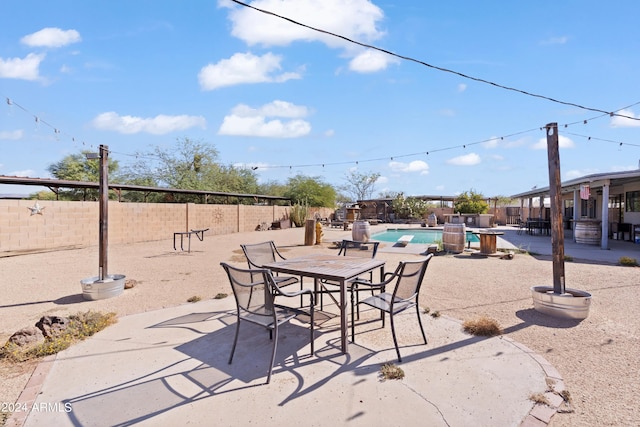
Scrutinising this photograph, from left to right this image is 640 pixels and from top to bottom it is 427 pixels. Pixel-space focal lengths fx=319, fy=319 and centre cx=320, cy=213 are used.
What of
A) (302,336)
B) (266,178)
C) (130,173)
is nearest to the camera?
(302,336)

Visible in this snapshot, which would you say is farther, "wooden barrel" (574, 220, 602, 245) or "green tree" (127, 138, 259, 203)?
"green tree" (127, 138, 259, 203)

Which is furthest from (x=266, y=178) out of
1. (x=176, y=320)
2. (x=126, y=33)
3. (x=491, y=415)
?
(x=491, y=415)

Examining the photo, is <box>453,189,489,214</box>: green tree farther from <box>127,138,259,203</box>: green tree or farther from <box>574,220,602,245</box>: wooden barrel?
<box>127,138,259,203</box>: green tree

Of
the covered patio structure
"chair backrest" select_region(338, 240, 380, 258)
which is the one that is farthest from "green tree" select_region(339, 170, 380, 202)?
"chair backrest" select_region(338, 240, 380, 258)

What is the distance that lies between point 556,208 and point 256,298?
3416 mm

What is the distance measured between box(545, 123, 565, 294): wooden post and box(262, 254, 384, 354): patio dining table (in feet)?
6.61

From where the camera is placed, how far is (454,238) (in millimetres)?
8742

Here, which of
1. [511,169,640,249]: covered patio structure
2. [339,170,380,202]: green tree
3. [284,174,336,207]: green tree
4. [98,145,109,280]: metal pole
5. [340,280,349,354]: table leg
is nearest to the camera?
[340,280,349,354]: table leg

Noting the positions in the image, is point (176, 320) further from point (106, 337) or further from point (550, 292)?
point (550, 292)

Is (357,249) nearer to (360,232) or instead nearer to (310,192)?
(360,232)

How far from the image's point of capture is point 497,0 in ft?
17.9

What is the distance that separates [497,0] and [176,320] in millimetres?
6952

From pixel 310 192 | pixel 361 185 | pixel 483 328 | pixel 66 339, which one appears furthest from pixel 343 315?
pixel 361 185

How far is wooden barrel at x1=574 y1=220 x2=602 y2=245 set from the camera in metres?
10.3
